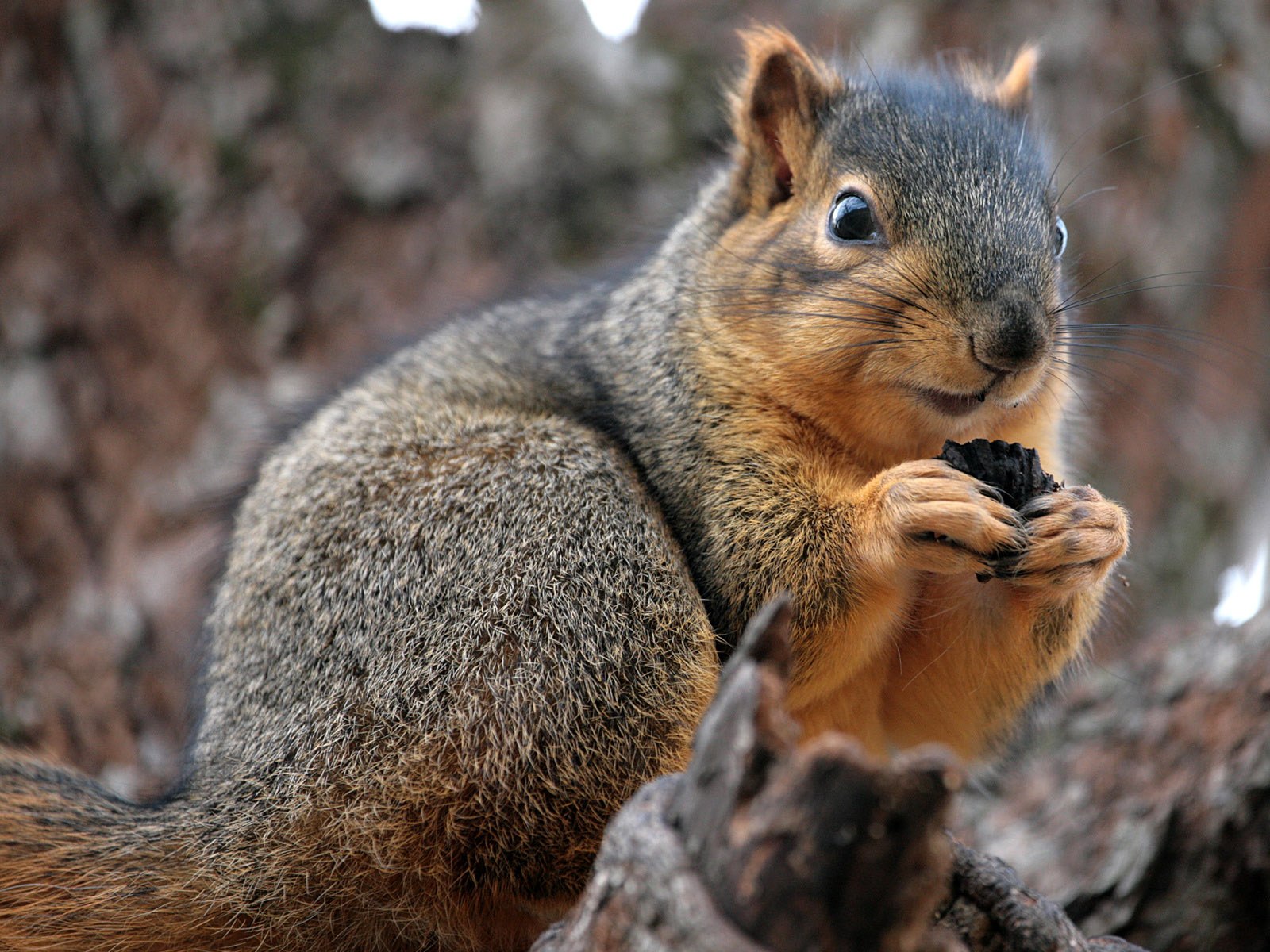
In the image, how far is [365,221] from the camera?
4.77m

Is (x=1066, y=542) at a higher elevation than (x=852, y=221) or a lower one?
lower

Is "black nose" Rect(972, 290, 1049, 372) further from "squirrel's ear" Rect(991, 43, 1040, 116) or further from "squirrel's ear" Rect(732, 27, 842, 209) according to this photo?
"squirrel's ear" Rect(991, 43, 1040, 116)

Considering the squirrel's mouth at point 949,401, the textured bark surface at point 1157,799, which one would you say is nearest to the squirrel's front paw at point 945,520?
the squirrel's mouth at point 949,401

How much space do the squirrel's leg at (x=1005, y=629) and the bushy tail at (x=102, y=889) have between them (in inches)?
69.0

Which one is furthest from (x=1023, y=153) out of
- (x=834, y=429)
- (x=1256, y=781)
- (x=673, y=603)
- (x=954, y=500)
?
(x=1256, y=781)

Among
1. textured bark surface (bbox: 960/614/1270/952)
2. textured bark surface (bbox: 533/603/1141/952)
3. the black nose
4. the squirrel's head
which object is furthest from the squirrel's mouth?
textured bark surface (bbox: 960/614/1270/952)

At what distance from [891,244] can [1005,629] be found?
964mm

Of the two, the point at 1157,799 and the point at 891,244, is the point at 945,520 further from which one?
the point at 1157,799

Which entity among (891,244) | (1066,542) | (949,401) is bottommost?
(1066,542)

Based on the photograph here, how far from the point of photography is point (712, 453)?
2877 mm

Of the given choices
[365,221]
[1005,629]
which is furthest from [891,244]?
[365,221]

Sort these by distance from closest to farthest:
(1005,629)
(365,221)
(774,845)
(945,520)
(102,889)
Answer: (774,845) → (945,520) → (102,889) → (1005,629) → (365,221)

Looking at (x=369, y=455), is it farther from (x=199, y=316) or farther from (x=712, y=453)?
(x=199, y=316)

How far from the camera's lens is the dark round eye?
2740mm
